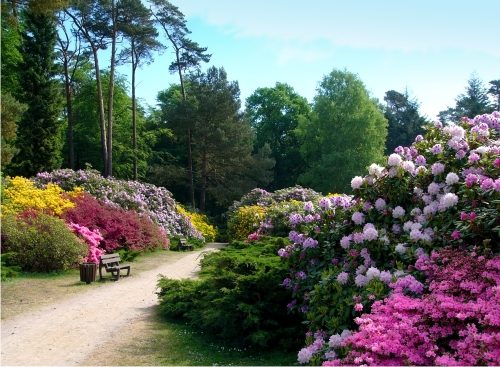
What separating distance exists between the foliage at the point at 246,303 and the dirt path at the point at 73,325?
1.31 meters

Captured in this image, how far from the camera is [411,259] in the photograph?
4.93 m

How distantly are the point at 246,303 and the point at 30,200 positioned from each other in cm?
994

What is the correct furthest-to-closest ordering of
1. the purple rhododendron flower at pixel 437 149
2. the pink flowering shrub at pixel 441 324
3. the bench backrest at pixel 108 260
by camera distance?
1. the bench backrest at pixel 108 260
2. the purple rhododendron flower at pixel 437 149
3. the pink flowering shrub at pixel 441 324

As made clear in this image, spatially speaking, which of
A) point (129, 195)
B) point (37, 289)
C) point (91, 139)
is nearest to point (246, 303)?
point (37, 289)

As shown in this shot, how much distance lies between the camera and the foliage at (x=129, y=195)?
737 inches

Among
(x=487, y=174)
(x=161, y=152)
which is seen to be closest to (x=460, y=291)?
(x=487, y=174)

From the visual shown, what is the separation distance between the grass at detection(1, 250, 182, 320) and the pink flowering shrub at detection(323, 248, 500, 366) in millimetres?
6243

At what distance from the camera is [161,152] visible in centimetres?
3572

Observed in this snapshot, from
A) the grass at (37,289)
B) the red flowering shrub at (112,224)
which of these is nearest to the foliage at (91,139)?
the red flowering shrub at (112,224)

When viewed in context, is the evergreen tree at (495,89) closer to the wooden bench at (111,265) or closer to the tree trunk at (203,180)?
the tree trunk at (203,180)

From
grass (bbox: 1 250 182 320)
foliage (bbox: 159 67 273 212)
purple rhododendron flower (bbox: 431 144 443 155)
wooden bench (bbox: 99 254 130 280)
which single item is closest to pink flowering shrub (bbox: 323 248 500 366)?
purple rhododendron flower (bbox: 431 144 443 155)

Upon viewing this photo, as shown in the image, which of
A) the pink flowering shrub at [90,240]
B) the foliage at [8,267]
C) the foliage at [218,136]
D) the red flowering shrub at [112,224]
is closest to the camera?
the foliage at [8,267]

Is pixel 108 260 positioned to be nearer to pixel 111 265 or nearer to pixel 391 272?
pixel 111 265

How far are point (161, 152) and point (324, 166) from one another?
11.4 m
